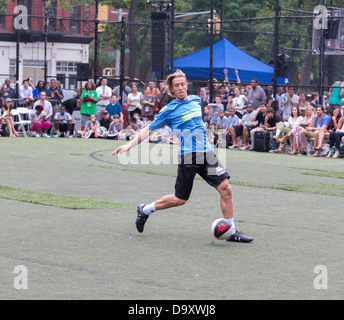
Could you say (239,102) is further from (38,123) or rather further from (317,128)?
(38,123)

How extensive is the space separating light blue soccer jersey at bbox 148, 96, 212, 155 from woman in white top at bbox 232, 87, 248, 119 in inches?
664

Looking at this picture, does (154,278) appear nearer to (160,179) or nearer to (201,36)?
(160,179)

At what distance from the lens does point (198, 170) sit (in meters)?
8.76

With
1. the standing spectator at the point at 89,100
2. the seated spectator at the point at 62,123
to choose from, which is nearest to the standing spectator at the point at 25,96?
the seated spectator at the point at 62,123

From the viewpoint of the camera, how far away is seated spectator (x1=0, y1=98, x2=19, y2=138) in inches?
1056

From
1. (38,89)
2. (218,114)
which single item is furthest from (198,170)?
(38,89)

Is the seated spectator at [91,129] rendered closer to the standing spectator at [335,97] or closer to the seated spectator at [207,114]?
the seated spectator at [207,114]

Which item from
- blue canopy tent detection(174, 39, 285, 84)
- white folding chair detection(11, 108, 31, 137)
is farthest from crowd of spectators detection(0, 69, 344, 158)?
blue canopy tent detection(174, 39, 285, 84)

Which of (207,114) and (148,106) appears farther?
(148,106)

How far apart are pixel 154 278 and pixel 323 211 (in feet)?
17.6

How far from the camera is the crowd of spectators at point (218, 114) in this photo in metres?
23.1

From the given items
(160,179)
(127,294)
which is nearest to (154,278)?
(127,294)

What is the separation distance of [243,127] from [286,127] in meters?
1.60
